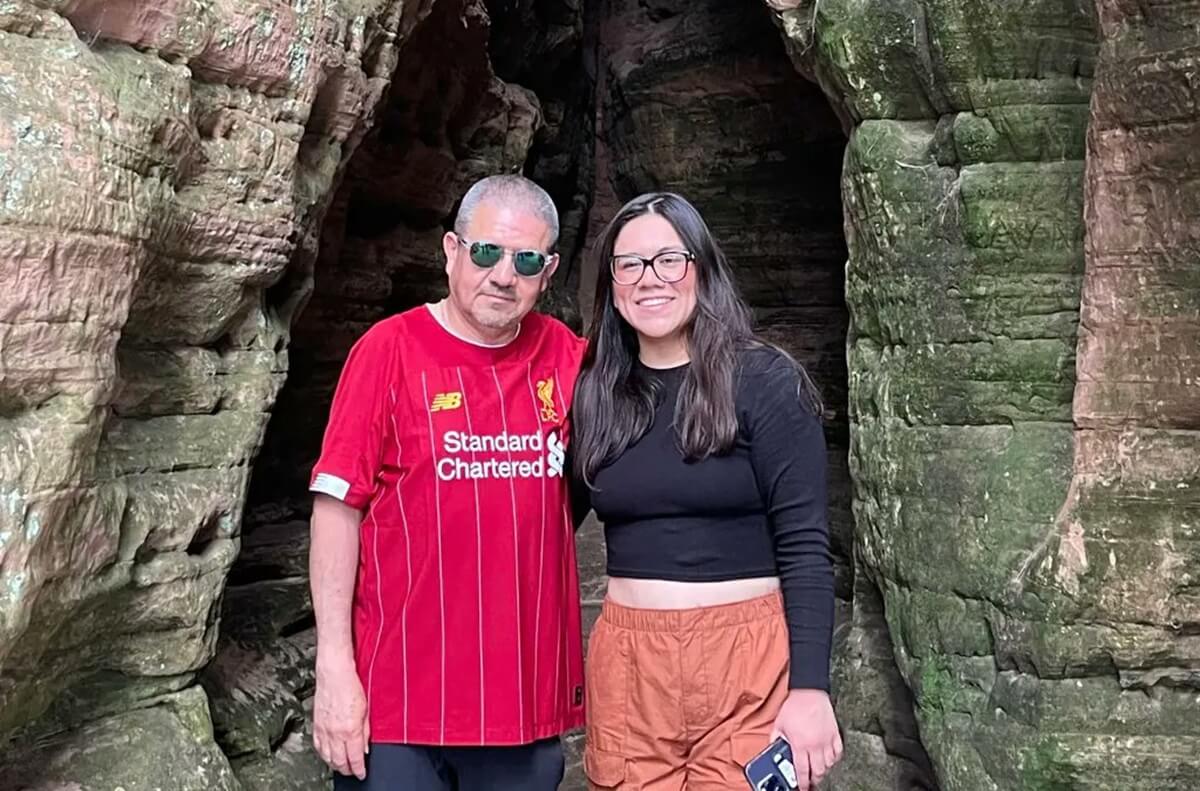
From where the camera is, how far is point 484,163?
5578mm

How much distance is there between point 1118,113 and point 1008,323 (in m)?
0.70

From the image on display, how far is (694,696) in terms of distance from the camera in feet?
6.27

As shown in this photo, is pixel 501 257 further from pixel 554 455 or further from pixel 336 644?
pixel 336 644

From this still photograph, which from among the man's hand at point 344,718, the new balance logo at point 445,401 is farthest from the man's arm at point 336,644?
the new balance logo at point 445,401

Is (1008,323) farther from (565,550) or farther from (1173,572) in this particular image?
(565,550)

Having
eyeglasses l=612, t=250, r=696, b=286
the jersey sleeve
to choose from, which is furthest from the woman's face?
the jersey sleeve

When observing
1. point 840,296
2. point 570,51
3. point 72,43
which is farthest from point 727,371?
point 570,51

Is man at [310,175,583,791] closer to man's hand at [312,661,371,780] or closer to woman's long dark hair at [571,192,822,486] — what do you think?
man's hand at [312,661,371,780]

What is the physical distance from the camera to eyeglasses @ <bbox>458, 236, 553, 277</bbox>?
2066mm

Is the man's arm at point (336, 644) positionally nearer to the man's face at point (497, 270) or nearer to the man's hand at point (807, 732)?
the man's face at point (497, 270)

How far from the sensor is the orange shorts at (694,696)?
74.9 inches

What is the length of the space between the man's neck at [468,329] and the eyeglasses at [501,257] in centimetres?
12

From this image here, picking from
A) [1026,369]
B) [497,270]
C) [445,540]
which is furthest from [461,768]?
[1026,369]

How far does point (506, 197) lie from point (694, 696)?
0.98 metres
